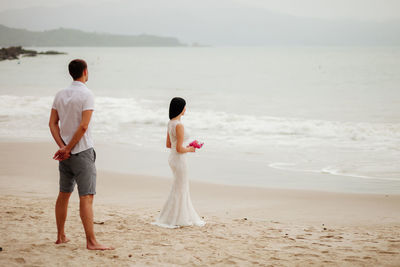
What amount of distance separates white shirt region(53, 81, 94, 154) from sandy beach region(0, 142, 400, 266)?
1.13 metres

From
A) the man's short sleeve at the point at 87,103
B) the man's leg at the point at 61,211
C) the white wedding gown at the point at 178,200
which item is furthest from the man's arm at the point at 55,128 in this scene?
the white wedding gown at the point at 178,200

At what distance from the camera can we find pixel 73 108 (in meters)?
4.16

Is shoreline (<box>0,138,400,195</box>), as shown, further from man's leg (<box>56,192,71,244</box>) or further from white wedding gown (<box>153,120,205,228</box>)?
man's leg (<box>56,192,71,244</box>)

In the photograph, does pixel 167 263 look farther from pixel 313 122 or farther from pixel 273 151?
pixel 313 122

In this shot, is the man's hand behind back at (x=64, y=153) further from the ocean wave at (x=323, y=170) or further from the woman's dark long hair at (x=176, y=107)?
the ocean wave at (x=323, y=170)

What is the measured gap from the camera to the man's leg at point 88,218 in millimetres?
4285

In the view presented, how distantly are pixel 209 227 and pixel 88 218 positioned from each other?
1.86 metres

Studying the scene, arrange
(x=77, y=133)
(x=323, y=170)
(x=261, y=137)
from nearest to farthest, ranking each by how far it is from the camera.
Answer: (x=77, y=133)
(x=323, y=170)
(x=261, y=137)

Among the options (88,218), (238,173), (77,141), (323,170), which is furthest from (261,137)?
(77,141)

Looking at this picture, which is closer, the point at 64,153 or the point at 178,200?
the point at 64,153

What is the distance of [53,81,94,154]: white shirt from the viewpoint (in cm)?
415

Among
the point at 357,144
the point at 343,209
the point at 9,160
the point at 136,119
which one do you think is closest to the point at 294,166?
the point at 343,209

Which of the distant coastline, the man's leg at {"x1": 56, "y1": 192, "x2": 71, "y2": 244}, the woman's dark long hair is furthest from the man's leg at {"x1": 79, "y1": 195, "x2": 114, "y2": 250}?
the distant coastline

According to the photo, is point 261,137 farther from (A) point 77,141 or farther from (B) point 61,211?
(A) point 77,141
